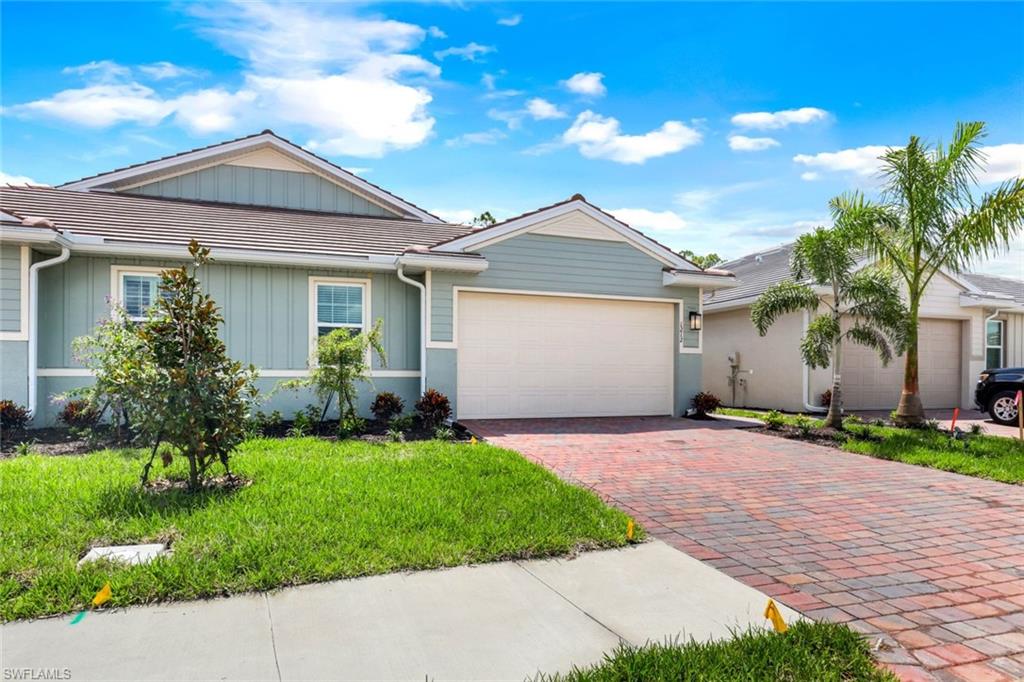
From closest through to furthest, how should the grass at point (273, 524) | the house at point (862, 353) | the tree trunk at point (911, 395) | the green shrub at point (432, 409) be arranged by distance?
the grass at point (273, 524)
the green shrub at point (432, 409)
the tree trunk at point (911, 395)
the house at point (862, 353)

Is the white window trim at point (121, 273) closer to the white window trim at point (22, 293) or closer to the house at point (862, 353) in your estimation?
the white window trim at point (22, 293)

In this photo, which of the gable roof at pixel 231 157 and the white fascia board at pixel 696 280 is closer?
the gable roof at pixel 231 157

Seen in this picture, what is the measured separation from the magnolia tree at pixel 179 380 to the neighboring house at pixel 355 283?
4.71 metres

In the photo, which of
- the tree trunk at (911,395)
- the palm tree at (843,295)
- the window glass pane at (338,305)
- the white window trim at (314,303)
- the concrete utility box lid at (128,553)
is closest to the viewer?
the concrete utility box lid at (128,553)

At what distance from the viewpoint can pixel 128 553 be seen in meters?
4.04

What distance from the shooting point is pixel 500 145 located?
12531 millimetres

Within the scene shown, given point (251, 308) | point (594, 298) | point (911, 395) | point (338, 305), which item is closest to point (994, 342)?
point (911, 395)

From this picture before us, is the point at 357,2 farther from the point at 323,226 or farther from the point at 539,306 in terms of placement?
the point at 539,306

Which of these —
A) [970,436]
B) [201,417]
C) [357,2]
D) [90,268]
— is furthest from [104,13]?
[970,436]

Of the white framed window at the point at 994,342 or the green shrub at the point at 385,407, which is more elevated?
the white framed window at the point at 994,342

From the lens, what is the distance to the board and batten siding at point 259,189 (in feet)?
41.6

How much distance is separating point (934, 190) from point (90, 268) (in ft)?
46.0

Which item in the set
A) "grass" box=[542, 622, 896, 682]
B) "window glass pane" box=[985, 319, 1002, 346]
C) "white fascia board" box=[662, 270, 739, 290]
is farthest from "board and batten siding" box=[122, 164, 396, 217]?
"window glass pane" box=[985, 319, 1002, 346]

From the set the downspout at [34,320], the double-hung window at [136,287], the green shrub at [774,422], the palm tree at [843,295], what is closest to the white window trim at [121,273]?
the double-hung window at [136,287]
